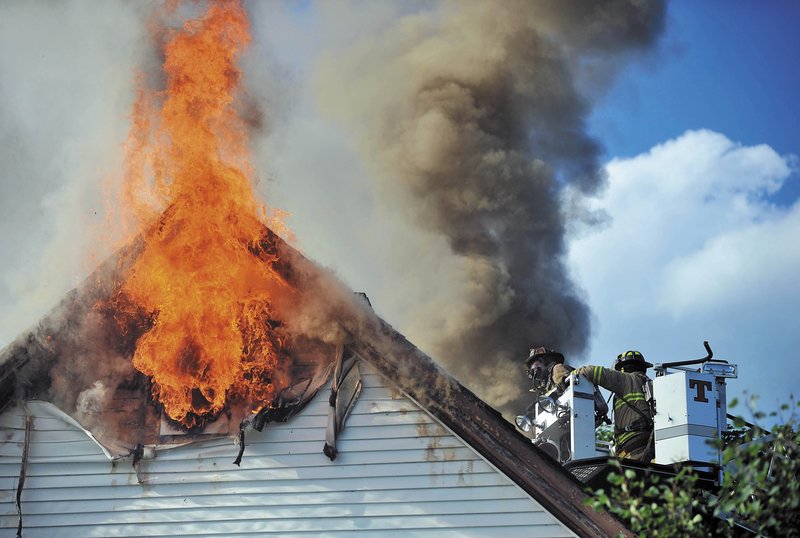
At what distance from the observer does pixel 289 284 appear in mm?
9438

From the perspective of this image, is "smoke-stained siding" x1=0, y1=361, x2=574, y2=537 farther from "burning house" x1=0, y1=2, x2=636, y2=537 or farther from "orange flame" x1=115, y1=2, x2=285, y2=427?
"orange flame" x1=115, y1=2, x2=285, y2=427

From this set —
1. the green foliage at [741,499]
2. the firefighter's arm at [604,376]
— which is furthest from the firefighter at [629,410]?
the green foliage at [741,499]

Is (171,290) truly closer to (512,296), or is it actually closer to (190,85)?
(190,85)

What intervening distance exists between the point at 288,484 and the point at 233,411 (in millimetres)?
771

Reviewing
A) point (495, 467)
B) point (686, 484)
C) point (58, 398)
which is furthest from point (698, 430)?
point (58, 398)

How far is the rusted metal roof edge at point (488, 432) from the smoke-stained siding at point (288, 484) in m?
0.11

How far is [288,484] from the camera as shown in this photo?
891cm

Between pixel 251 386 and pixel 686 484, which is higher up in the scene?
pixel 251 386

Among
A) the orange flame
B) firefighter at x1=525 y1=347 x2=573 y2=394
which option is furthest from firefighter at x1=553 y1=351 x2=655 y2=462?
the orange flame

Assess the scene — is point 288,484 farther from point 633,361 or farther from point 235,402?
point 633,361

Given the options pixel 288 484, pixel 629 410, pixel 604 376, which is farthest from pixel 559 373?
pixel 288 484

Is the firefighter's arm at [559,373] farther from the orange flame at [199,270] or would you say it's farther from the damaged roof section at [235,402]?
the orange flame at [199,270]

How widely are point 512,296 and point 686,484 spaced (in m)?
22.3

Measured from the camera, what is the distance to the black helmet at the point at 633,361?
12.0 meters
